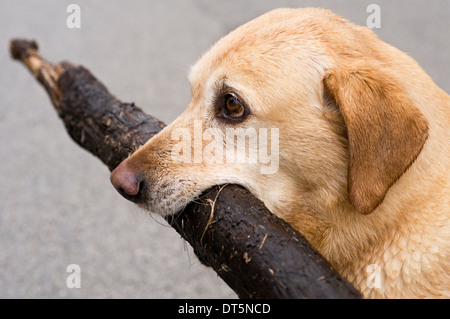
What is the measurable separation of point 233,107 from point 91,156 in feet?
11.0

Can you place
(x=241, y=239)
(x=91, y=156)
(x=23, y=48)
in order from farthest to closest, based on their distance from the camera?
(x=91, y=156), (x=23, y=48), (x=241, y=239)

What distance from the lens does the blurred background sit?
11.3ft

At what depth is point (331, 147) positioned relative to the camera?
1585 millimetres

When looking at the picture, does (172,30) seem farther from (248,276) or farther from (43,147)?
(248,276)

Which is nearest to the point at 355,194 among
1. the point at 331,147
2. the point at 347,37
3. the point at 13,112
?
the point at 331,147

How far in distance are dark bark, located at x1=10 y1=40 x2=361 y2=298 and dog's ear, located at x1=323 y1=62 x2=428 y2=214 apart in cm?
26

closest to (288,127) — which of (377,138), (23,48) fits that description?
(377,138)

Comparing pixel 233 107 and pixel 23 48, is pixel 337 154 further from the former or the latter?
pixel 23 48

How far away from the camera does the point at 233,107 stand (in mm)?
1677

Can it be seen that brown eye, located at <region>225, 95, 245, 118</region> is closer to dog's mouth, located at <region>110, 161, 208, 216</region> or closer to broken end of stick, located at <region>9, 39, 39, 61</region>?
dog's mouth, located at <region>110, 161, 208, 216</region>

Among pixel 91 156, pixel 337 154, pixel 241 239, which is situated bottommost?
pixel 91 156

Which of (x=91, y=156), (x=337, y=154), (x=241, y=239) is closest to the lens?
(x=241, y=239)

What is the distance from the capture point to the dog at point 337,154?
1480 mm

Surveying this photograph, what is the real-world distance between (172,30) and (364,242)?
5.33m
